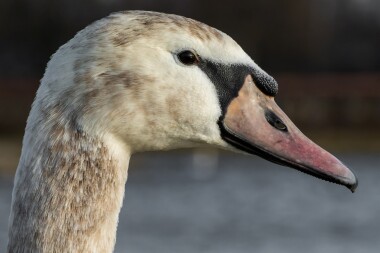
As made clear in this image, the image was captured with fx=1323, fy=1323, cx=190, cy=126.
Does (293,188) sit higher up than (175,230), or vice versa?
(293,188)

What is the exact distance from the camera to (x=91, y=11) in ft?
132

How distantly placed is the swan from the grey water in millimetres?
11428

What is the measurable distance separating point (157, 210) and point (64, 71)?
52.9 feet

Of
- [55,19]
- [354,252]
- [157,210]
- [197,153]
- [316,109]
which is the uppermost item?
[55,19]

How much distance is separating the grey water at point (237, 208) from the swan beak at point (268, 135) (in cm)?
1141

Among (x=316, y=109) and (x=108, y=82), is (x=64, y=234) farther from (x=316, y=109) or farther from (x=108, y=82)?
(x=316, y=109)

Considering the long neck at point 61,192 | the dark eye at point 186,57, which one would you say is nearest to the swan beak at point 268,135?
the dark eye at point 186,57

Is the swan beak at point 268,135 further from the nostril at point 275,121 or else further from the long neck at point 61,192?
the long neck at point 61,192

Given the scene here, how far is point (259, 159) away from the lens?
26.0m

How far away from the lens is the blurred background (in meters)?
17.0

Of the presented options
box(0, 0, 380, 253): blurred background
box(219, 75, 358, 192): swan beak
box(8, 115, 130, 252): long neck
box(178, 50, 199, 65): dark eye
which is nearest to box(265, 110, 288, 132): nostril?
box(219, 75, 358, 192): swan beak

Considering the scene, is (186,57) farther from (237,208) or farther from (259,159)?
(259,159)

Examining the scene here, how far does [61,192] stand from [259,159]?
22395 mm

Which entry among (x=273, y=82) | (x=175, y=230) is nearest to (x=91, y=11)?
(x=175, y=230)
